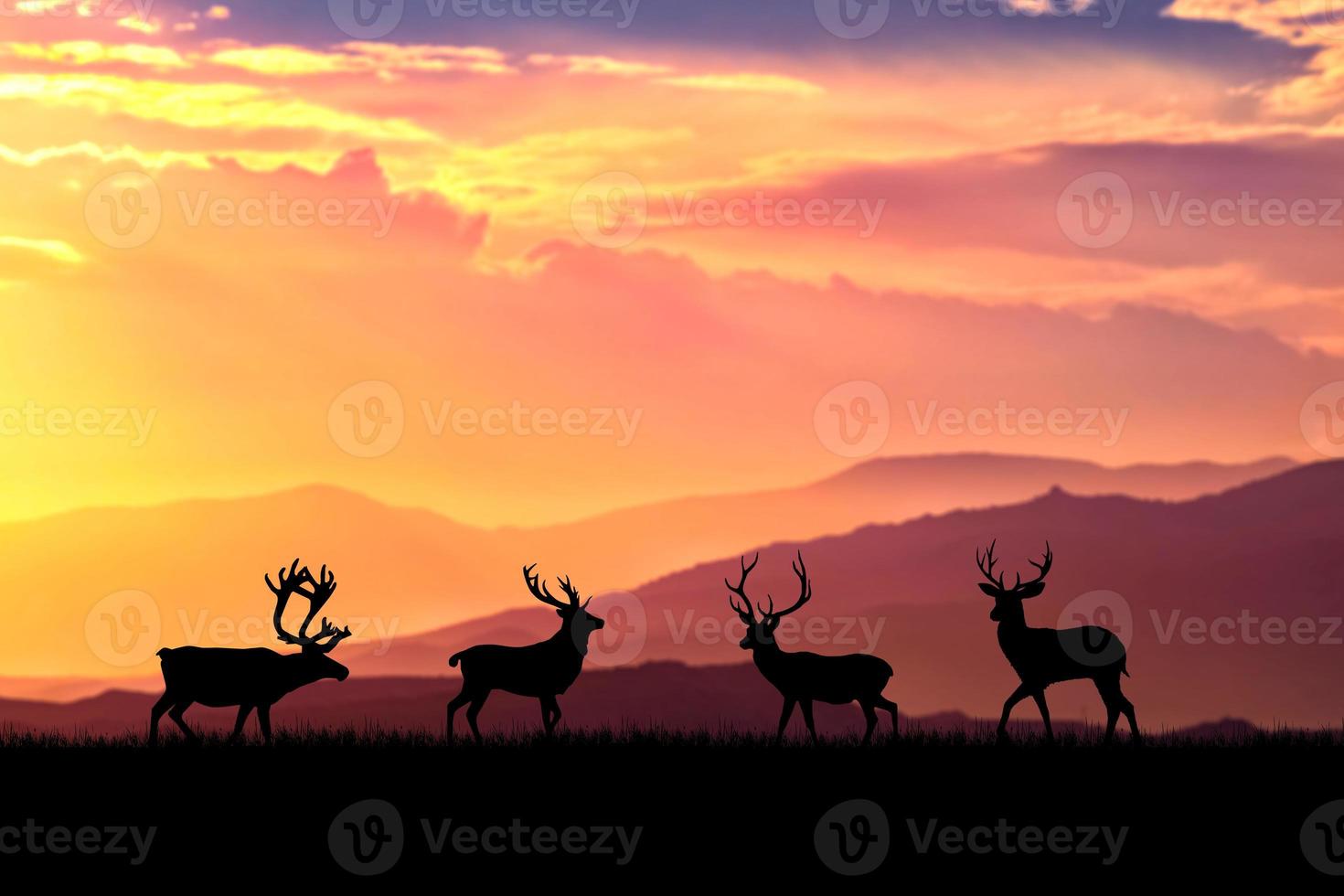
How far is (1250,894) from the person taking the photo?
52.4ft

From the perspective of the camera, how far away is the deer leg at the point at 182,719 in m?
20.4

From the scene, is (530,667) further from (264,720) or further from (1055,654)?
(1055,654)

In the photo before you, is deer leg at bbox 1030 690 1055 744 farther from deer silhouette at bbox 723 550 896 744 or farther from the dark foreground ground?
deer silhouette at bbox 723 550 896 744

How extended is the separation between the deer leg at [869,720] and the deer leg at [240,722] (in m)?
7.87

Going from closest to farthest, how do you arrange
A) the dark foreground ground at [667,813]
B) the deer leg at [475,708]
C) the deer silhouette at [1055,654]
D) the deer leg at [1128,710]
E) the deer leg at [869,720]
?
the dark foreground ground at [667,813] → the deer leg at [869,720] → the deer leg at [1128,710] → the deer leg at [475,708] → the deer silhouette at [1055,654]

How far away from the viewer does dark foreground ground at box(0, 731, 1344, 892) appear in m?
16.4

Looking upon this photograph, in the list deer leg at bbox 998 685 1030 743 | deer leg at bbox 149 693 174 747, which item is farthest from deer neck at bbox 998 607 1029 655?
deer leg at bbox 149 693 174 747

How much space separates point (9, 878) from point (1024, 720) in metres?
13.1

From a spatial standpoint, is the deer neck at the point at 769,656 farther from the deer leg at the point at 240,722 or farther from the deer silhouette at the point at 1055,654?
the deer leg at the point at 240,722

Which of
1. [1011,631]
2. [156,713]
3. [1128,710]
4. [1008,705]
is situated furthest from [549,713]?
[1128,710]

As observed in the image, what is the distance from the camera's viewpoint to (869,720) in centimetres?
2217

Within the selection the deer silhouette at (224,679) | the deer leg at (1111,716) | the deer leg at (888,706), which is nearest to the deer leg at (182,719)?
the deer silhouette at (224,679)

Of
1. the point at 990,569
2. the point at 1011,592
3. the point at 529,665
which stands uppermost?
the point at 990,569

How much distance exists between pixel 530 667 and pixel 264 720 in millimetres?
3757
